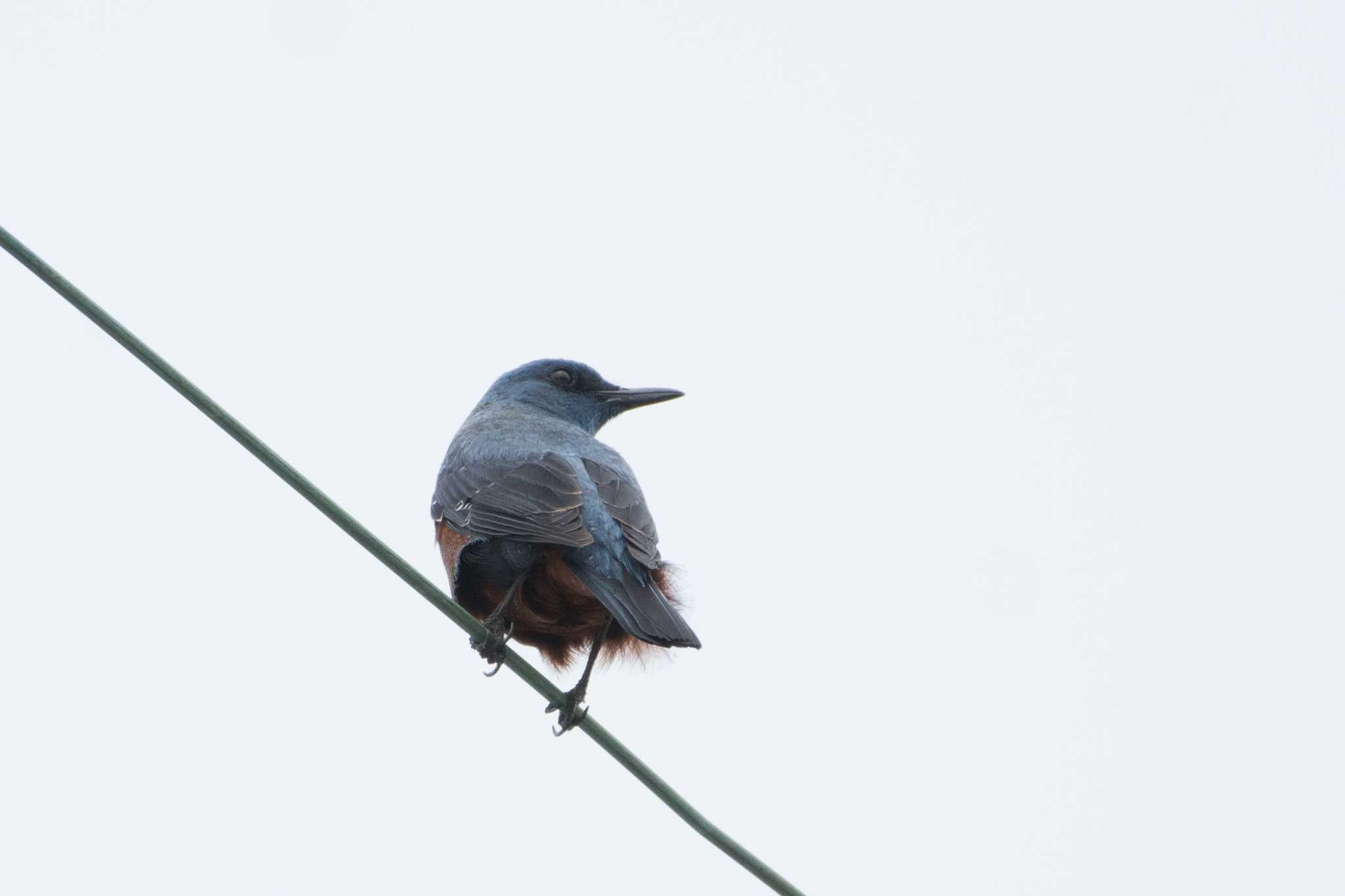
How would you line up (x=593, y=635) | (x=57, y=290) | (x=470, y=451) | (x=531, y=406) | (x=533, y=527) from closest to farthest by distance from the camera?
(x=57, y=290), (x=533, y=527), (x=593, y=635), (x=470, y=451), (x=531, y=406)

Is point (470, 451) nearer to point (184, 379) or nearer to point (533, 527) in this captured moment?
point (533, 527)

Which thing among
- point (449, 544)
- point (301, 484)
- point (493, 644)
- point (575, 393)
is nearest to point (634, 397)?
point (575, 393)

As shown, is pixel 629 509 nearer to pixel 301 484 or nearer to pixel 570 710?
pixel 570 710

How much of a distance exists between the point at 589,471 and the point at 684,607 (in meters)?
0.70

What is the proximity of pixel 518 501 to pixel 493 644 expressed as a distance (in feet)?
1.86

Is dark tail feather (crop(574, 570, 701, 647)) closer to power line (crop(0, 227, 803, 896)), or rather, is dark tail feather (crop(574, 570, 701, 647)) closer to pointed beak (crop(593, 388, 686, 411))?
power line (crop(0, 227, 803, 896))

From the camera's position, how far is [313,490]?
3738mm

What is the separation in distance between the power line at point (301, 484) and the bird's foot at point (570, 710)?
5.53ft

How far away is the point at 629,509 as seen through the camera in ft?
19.6

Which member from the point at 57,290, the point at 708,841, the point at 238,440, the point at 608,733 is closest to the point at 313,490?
the point at 238,440

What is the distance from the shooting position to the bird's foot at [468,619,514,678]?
5.76 metres

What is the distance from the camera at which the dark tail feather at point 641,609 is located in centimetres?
500

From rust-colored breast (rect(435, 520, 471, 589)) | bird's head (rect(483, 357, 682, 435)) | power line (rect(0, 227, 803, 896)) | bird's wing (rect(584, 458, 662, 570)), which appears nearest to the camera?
power line (rect(0, 227, 803, 896))

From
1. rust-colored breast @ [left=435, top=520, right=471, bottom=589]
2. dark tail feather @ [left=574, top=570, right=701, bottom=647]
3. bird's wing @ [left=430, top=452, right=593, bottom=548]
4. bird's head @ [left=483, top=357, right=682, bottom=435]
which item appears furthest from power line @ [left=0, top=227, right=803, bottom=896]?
bird's head @ [left=483, top=357, right=682, bottom=435]
